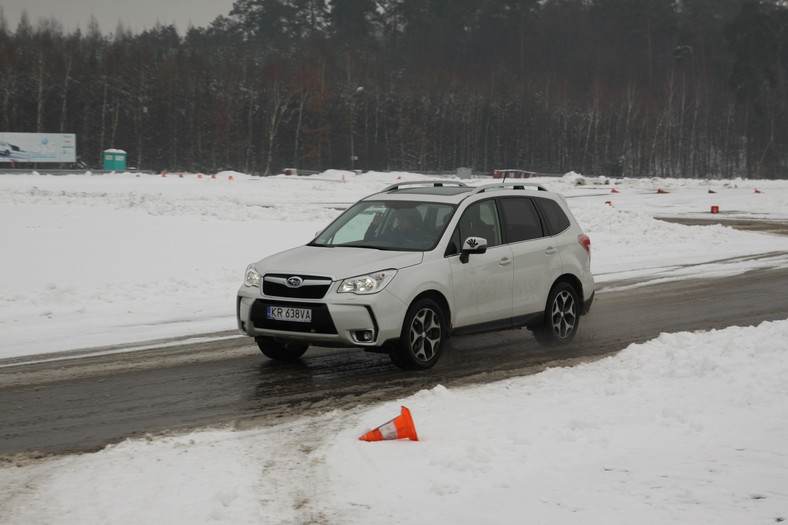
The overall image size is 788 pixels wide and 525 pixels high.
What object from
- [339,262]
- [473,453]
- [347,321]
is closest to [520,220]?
[339,262]

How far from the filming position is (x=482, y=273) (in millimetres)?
9445

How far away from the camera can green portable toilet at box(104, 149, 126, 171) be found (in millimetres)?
67812

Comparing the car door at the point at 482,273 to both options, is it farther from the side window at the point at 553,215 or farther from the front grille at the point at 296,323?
the front grille at the point at 296,323

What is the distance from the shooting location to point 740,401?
718 centimetres

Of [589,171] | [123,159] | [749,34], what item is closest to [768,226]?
[123,159]

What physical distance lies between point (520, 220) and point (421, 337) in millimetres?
2116

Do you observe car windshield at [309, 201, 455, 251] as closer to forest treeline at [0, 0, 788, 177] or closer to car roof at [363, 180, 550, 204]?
car roof at [363, 180, 550, 204]

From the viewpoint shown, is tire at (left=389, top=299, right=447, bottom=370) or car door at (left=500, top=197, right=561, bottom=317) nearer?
tire at (left=389, top=299, right=447, bottom=370)

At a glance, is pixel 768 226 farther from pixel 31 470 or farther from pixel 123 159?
pixel 123 159

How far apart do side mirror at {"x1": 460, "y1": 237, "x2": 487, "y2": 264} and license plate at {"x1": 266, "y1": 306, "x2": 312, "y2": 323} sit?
169 cm

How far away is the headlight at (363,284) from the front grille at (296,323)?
0.26m

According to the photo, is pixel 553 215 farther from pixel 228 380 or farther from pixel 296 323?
pixel 228 380

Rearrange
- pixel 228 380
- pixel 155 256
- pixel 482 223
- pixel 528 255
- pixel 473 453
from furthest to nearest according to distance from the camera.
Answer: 1. pixel 155 256
2. pixel 528 255
3. pixel 482 223
4. pixel 228 380
5. pixel 473 453

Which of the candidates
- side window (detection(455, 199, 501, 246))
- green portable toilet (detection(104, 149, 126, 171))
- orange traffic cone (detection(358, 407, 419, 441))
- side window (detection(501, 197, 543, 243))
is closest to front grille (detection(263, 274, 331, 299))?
side window (detection(455, 199, 501, 246))
